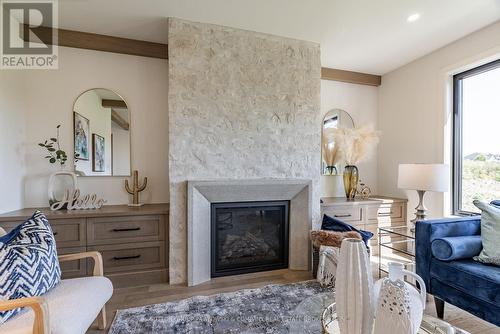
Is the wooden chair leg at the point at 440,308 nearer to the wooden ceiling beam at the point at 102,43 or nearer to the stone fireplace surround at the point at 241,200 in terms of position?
the stone fireplace surround at the point at 241,200

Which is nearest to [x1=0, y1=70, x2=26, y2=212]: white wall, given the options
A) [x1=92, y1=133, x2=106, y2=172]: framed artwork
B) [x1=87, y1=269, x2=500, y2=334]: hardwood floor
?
[x1=92, y1=133, x2=106, y2=172]: framed artwork

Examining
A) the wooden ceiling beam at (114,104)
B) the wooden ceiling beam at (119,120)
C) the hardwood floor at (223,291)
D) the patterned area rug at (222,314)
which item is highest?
the wooden ceiling beam at (114,104)

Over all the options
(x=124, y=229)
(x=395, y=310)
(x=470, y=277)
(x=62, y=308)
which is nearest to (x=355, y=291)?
(x=395, y=310)

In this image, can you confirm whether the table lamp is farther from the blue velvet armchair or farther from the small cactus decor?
the small cactus decor

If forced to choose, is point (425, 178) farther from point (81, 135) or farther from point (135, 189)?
point (81, 135)

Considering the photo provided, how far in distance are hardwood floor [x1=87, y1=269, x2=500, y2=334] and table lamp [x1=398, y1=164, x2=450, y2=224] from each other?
0.87 metres

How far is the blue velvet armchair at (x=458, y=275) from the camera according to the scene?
1668 mm

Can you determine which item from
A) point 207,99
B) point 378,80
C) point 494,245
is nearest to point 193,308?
point 207,99

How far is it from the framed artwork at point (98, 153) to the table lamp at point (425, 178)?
3.44m

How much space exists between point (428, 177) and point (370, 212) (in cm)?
98

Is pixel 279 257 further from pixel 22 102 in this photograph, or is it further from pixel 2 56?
pixel 2 56

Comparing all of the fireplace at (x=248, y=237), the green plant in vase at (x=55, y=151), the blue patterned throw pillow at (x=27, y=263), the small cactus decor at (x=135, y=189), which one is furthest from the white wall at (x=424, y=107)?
the green plant in vase at (x=55, y=151)

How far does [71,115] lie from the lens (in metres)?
2.91

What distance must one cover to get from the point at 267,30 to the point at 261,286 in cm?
275
